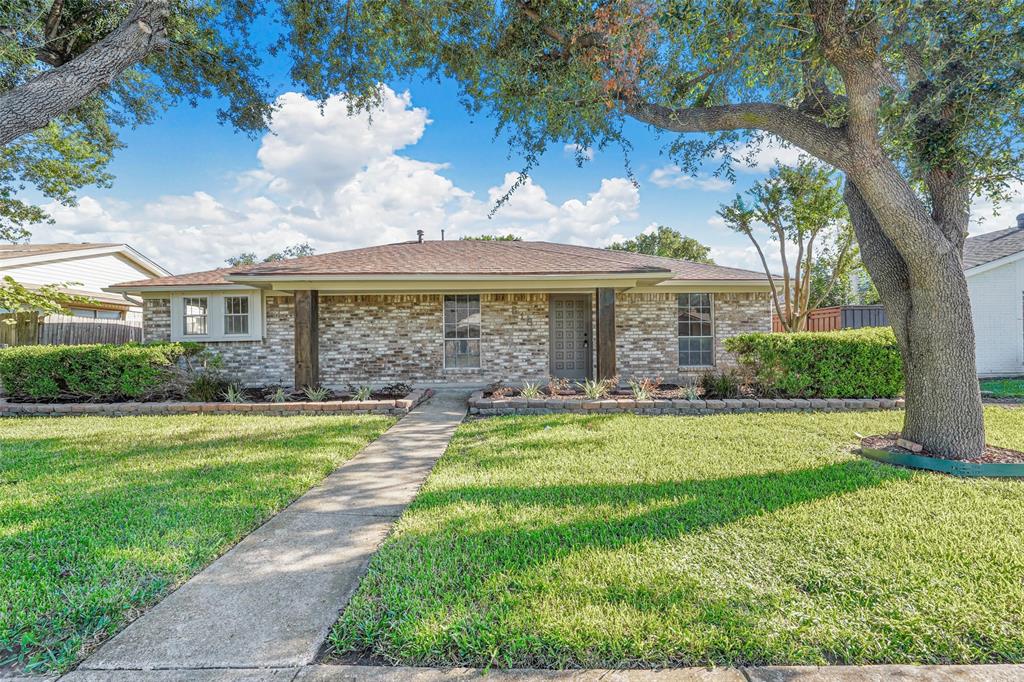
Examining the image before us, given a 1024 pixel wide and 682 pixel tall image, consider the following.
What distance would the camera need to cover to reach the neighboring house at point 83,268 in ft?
50.7

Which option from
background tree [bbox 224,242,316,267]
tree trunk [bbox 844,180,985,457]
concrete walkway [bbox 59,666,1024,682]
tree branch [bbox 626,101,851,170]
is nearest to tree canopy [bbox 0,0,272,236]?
concrete walkway [bbox 59,666,1024,682]

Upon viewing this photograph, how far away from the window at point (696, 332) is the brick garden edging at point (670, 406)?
11.5 ft

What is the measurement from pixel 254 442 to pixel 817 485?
6531mm

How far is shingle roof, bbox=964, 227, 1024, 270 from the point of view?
12711mm

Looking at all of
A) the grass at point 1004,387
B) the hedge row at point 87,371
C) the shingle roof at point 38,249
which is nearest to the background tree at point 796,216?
the grass at point 1004,387

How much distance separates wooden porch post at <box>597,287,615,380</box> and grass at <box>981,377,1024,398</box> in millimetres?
7634

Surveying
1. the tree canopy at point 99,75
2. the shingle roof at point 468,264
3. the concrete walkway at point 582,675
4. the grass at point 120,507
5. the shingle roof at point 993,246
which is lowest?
the concrete walkway at point 582,675

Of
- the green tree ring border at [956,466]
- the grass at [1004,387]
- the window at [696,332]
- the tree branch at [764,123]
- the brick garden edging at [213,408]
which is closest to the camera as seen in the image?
the green tree ring border at [956,466]

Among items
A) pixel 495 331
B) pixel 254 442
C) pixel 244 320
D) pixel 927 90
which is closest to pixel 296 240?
pixel 244 320

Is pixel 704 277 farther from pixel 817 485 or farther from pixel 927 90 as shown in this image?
pixel 817 485

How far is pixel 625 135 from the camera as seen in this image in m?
7.03

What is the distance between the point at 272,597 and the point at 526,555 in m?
1.46

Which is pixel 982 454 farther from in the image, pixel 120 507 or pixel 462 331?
pixel 462 331

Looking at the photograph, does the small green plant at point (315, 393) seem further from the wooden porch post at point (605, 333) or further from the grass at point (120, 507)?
the wooden porch post at point (605, 333)
